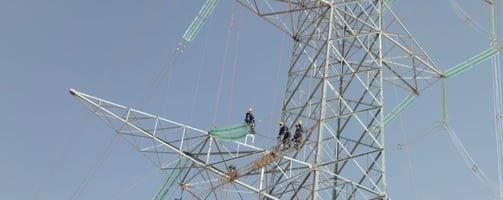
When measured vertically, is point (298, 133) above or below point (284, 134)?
above

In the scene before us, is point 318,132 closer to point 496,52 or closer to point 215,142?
point 215,142

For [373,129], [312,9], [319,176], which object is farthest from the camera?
[312,9]

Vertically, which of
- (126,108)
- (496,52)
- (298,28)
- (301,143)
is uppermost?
(496,52)

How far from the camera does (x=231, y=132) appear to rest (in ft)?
80.2

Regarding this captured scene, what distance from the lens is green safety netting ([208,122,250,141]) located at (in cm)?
2422

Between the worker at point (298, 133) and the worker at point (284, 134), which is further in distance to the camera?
the worker at point (284, 134)

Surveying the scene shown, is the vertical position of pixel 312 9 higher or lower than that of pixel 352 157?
higher

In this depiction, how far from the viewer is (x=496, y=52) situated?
1129 inches

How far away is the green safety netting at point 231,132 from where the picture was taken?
2422 centimetres

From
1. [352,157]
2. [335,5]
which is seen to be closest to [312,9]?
[335,5]

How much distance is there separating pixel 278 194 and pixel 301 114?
303cm

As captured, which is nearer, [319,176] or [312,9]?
[319,176]

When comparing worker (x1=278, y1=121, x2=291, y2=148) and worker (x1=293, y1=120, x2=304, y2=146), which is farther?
worker (x1=278, y1=121, x2=291, y2=148)

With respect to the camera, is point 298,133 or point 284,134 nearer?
point 298,133
